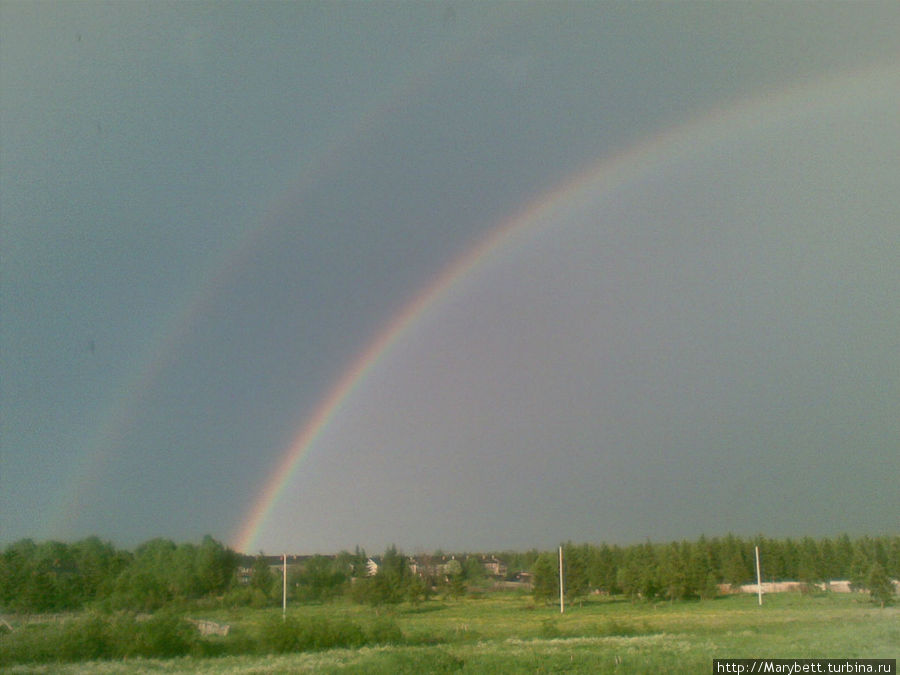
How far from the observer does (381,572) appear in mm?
46469

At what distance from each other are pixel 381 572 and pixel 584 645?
75.0 feet

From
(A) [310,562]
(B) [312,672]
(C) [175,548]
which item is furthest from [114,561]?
(B) [312,672]

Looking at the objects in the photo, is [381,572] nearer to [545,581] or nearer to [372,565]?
[372,565]

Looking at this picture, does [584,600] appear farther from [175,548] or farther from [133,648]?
[133,648]

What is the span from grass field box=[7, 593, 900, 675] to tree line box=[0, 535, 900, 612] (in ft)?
21.0

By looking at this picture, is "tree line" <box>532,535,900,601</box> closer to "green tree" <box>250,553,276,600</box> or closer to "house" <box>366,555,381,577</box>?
"house" <box>366,555,381,577</box>

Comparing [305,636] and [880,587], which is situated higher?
[880,587]

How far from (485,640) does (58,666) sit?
13.9 meters

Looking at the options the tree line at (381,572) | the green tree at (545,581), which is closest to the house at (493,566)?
the tree line at (381,572)

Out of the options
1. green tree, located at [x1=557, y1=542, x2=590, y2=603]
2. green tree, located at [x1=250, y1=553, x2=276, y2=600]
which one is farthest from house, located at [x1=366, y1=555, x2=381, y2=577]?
green tree, located at [x1=557, y1=542, x2=590, y2=603]

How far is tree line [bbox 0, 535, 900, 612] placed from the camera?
42688mm

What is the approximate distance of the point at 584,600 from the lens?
179 feet

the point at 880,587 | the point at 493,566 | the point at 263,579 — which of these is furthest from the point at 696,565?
the point at 263,579

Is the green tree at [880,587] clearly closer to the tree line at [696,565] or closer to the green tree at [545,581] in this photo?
the tree line at [696,565]
